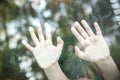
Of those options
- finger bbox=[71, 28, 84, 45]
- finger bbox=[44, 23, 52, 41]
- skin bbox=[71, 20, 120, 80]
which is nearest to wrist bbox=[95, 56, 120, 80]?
skin bbox=[71, 20, 120, 80]

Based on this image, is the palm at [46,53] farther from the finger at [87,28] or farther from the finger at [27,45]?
the finger at [87,28]

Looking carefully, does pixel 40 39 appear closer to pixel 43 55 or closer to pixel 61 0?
pixel 43 55

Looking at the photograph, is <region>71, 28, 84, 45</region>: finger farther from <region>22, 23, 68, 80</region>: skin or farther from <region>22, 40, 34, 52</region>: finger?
<region>22, 40, 34, 52</region>: finger

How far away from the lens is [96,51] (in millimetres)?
1016

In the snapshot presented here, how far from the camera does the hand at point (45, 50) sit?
104 cm

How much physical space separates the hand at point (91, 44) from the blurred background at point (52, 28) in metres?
0.03

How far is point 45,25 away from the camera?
1.10 meters

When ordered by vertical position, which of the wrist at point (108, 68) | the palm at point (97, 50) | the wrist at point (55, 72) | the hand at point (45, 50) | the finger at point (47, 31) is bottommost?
the wrist at point (108, 68)

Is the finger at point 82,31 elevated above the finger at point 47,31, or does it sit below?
below

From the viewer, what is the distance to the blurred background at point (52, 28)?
42.0 inches

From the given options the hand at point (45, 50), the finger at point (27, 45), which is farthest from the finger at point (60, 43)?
the finger at point (27, 45)

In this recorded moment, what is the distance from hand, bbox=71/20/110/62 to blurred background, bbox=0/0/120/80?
0.10ft

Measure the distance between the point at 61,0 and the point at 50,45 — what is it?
197 millimetres

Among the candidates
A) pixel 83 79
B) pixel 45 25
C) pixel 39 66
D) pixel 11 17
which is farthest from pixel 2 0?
pixel 83 79
